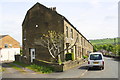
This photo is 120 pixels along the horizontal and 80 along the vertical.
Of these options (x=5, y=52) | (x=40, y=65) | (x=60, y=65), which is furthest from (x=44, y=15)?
(x=5, y=52)

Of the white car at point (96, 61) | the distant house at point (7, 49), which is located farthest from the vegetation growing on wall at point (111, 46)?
the white car at point (96, 61)

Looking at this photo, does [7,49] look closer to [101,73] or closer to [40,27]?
[40,27]

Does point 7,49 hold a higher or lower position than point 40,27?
lower

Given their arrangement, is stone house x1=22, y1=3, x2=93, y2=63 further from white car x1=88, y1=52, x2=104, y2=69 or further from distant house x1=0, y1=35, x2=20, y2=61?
distant house x1=0, y1=35, x2=20, y2=61

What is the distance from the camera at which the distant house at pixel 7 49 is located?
43.9m

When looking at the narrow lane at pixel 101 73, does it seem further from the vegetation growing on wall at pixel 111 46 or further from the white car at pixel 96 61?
the vegetation growing on wall at pixel 111 46

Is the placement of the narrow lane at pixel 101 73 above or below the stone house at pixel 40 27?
below

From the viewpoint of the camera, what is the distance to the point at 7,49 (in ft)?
148

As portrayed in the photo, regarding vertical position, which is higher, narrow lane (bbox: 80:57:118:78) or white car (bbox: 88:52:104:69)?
white car (bbox: 88:52:104:69)

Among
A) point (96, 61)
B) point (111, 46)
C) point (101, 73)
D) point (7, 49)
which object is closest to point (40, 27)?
point (96, 61)

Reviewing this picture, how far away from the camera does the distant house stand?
4394cm

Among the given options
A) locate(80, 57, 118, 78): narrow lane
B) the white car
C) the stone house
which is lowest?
locate(80, 57, 118, 78): narrow lane

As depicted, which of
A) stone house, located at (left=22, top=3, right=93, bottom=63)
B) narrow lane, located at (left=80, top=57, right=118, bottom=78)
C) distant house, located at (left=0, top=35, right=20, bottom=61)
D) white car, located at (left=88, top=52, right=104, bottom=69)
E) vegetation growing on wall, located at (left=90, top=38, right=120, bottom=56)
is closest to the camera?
narrow lane, located at (left=80, top=57, right=118, bottom=78)

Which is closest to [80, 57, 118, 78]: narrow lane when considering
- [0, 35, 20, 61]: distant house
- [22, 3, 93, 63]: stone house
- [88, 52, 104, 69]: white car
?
[88, 52, 104, 69]: white car
